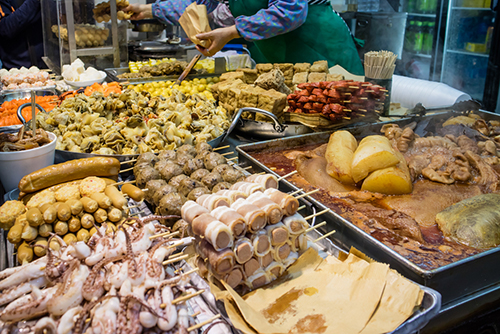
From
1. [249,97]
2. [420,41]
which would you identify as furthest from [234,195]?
[420,41]

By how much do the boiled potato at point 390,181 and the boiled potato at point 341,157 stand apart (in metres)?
0.15

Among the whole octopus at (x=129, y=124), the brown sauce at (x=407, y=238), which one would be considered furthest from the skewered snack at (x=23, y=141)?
the brown sauce at (x=407, y=238)

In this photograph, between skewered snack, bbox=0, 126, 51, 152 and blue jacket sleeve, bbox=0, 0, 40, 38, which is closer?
skewered snack, bbox=0, 126, 51, 152

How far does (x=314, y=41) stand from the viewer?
18.6ft

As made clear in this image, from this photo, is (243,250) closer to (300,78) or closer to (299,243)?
(299,243)

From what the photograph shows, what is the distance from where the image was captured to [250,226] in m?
1.61

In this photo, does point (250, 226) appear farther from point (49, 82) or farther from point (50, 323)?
point (49, 82)

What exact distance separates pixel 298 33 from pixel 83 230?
4830 millimetres

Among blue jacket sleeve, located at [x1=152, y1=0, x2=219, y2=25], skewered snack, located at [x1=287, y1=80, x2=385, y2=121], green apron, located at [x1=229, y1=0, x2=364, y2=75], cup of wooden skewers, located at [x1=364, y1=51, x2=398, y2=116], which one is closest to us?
skewered snack, located at [x1=287, y1=80, x2=385, y2=121]

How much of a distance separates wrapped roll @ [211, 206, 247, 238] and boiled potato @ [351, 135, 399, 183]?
1.22 m

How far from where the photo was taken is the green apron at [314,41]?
5550mm

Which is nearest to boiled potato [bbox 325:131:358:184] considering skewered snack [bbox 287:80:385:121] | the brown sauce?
the brown sauce

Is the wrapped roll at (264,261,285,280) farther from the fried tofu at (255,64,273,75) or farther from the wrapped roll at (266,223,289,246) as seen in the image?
the fried tofu at (255,64,273,75)

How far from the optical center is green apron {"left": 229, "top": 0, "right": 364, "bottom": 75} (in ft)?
18.2
